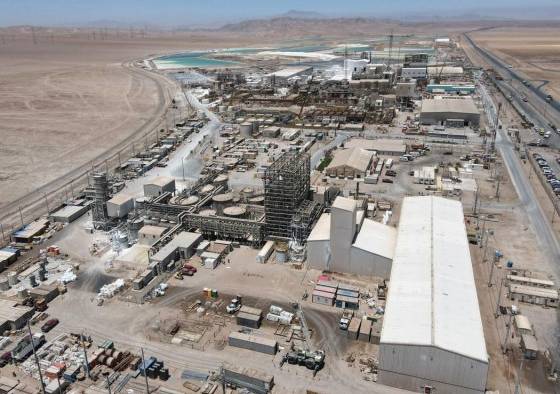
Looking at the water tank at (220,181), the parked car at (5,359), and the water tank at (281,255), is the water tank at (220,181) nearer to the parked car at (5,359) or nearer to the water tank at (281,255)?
the water tank at (281,255)

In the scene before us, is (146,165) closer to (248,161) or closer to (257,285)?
(248,161)

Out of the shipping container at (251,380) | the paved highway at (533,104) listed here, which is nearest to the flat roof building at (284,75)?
the paved highway at (533,104)

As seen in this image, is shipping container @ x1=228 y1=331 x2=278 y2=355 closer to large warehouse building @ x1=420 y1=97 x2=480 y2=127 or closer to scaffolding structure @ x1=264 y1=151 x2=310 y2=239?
scaffolding structure @ x1=264 y1=151 x2=310 y2=239

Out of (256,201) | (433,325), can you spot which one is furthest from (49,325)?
(433,325)

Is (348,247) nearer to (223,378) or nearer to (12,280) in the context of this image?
(223,378)

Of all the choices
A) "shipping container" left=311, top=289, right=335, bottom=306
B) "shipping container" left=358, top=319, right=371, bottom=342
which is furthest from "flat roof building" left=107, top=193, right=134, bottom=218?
"shipping container" left=358, top=319, right=371, bottom=342

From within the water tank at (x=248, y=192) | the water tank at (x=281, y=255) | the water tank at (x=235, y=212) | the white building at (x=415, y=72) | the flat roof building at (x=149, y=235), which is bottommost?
the water tank at (x=281, y=255)

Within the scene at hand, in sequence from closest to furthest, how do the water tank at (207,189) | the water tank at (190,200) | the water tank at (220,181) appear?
the water tank at (190,200) → the water tank at (207,189) → the water tank at (220,181)
